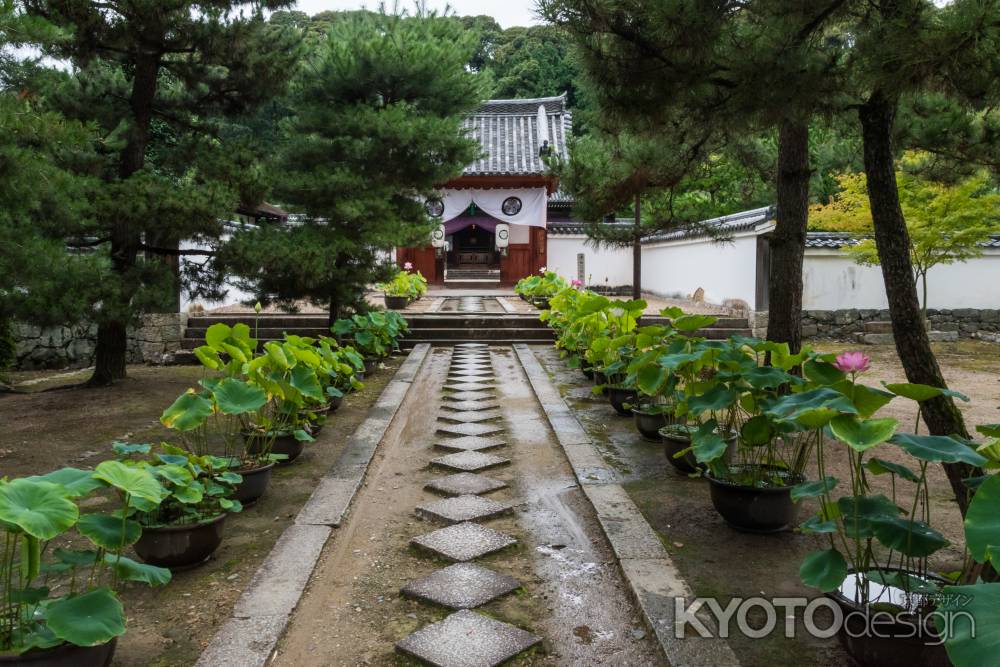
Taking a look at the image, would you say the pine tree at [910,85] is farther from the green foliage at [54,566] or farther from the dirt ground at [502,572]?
the green foliage at [54,566]

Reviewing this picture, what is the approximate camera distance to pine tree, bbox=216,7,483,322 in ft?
24.6

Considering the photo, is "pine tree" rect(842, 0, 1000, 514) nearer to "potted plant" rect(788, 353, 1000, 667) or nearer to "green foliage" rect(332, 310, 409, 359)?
"potted plant" rect(788, 353, 1000, 667)

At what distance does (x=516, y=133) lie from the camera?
70.1 ft

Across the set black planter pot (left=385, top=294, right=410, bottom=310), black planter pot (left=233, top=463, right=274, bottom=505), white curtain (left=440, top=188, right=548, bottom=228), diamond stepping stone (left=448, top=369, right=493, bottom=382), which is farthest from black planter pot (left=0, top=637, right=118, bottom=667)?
white curtain (left=440, top=188, right=548, bottom=228)

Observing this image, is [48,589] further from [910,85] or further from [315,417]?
[910,85]

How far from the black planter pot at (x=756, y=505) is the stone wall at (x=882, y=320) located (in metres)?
9.55

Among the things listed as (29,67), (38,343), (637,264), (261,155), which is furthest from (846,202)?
(38,343)

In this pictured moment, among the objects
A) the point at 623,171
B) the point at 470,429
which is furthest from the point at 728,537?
the point at 623,171

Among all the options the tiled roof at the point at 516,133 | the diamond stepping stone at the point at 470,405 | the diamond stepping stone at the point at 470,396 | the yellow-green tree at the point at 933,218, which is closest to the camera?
the diamond stepping stone at the point at 470,405

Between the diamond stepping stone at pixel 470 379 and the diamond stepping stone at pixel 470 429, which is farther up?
the diamond stepping stone at pixel 470 379

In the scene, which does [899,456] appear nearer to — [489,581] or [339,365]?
[489,581]

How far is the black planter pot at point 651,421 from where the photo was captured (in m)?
5.20

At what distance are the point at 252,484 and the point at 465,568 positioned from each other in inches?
57.5

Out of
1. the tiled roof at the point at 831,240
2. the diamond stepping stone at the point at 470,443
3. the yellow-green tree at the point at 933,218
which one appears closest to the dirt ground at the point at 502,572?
the diamond stepping stone at the point at 470,443
